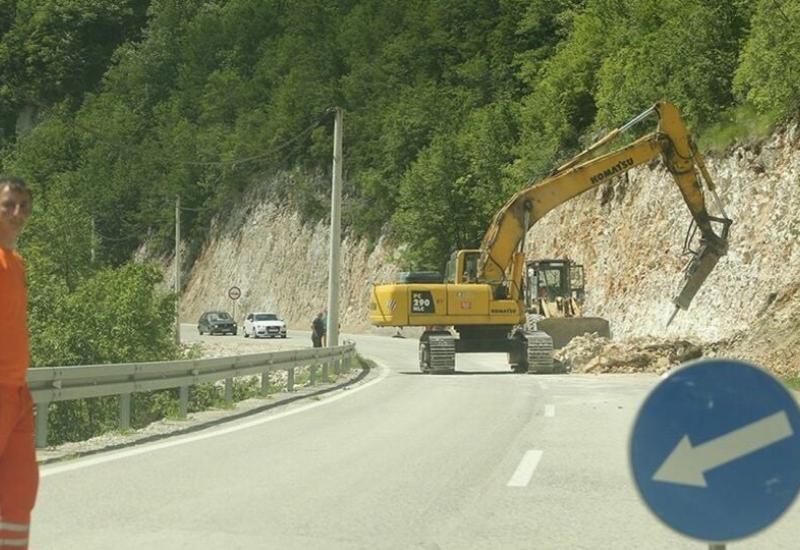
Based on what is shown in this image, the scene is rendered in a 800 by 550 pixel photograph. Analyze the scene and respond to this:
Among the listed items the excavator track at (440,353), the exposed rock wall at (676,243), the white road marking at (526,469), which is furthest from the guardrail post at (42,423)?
the exposed rock wall at (676,243)

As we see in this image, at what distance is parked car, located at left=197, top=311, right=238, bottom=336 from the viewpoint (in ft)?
238

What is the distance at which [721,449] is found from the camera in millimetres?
4445

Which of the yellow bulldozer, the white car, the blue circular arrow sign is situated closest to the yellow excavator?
the yellow bulldozer

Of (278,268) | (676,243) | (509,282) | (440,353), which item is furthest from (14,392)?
(278,268)

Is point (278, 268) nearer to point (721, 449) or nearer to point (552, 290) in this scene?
point (552, 290)

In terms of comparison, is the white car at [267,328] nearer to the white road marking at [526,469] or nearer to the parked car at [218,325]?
the parked car at [218,325]

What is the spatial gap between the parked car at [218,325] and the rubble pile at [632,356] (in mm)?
40989

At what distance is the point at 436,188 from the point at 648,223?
2348 centimetres

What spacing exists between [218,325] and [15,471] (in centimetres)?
6767

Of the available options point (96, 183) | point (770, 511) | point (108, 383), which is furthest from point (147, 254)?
point (770, 511)

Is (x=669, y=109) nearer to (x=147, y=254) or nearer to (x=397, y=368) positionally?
(x=397, y=368)

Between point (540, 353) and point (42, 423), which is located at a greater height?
point (540, 353)

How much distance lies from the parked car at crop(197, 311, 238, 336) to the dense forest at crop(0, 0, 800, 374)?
6.32 m

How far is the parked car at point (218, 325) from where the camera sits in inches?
2859
